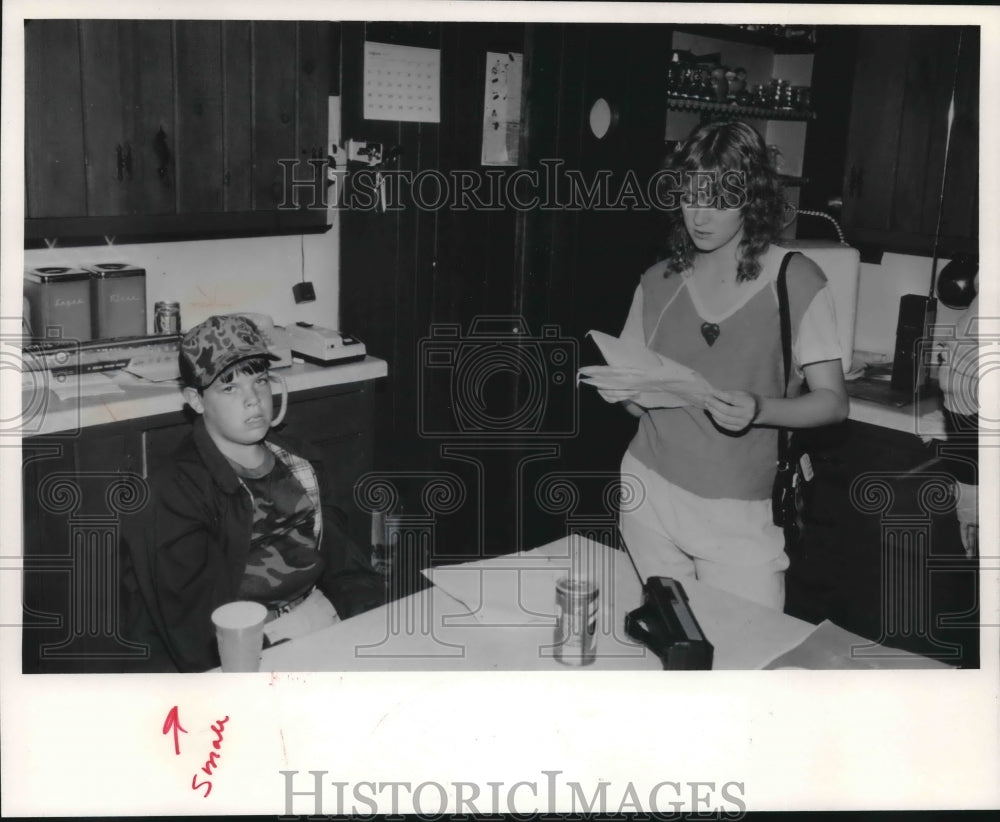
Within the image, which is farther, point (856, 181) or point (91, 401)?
point (856, 181)

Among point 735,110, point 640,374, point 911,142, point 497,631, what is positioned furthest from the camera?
point 735,110

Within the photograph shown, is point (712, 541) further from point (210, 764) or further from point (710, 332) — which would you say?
point (210, 764)

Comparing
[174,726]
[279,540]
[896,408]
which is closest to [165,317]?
[279,540]

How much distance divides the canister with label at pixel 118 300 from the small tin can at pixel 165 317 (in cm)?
13

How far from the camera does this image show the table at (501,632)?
4.81 ft

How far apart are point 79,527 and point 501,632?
52.6 inches

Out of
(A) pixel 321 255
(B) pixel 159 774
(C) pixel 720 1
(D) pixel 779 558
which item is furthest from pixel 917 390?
(B) pixel 159 774

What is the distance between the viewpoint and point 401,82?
126 inches

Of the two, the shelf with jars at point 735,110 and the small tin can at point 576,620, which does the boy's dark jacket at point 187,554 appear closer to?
the small tin can at point 576,620

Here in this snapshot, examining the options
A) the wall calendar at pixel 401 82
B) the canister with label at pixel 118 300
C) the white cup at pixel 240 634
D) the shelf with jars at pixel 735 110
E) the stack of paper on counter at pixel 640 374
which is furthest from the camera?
the shelf with jars at pixel 735 110

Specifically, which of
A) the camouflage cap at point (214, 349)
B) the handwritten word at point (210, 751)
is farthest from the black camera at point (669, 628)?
the camouflage cap at point (214, 349)

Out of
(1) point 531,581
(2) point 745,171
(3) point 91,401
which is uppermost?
(2) point 745,171

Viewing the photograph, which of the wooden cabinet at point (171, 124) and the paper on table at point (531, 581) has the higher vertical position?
the wooden cabinet at point (171, 124)

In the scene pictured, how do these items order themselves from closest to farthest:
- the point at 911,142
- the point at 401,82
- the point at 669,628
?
the point at 669,628, the point at 911,142, the point at 401,82
